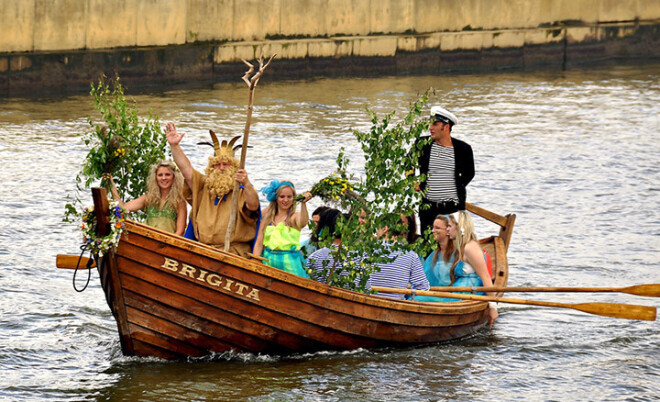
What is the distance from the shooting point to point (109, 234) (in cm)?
797

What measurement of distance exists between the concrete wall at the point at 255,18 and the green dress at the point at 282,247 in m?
14.5

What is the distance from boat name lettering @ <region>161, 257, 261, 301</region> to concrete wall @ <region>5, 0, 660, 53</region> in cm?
1491

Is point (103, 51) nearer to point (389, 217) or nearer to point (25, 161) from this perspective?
point (25, 161)

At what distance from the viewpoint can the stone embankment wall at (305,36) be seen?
74.4ft

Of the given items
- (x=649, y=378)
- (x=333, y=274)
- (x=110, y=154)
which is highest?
(x=110, y=154)

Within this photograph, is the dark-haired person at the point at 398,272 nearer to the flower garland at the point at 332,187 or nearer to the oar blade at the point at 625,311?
the flower garland at the point at 332,187

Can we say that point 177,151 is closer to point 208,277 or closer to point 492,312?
point 208,277

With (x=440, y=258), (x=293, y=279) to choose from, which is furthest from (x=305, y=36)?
(x=293, y=279)

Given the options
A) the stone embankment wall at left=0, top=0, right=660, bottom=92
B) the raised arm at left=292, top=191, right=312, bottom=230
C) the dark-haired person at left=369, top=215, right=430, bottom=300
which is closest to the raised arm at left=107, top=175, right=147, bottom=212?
the raised arm at left=292, top=191, right=312, bottom=230

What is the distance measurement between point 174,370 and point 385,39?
1993cm

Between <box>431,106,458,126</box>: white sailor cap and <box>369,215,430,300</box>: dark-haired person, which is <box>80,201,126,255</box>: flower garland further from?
<box>431,106,458,126</box>: white sailor cap

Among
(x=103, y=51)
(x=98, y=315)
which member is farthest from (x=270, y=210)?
(x=103, y=51)

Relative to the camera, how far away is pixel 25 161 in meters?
17.3

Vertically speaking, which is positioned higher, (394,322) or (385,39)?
(385,39)
